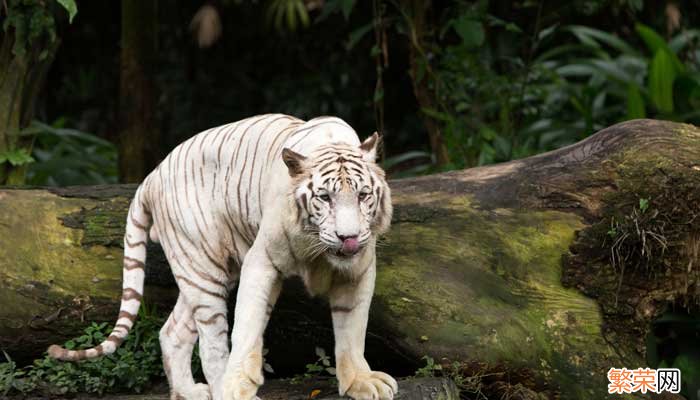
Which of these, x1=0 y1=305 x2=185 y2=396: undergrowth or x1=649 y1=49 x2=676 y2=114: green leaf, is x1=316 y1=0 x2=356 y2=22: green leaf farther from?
x1=0 y1=305 x2=185 y2=396: undergrowth

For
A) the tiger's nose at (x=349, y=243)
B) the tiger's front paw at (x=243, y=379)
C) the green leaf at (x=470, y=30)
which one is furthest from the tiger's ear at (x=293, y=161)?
the green leaf at (x=470, y=30)

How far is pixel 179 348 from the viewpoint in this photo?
15.5 ft

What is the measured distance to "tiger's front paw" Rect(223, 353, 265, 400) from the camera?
13.0 feet

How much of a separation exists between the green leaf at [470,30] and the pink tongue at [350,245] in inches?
148

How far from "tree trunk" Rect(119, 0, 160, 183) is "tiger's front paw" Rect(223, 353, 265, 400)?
3.77m

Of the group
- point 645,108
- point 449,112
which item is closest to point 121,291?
point 449,112

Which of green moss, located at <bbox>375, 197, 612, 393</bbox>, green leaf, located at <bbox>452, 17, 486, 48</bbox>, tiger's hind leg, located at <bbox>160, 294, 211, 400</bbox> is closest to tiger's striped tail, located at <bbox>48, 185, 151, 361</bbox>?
tiger's hind leg, located at <bbox>160, 294, 211, 400</bbox>

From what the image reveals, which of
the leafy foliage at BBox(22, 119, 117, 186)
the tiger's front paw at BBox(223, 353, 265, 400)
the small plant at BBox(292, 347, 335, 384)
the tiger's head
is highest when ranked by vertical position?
the tiger's head

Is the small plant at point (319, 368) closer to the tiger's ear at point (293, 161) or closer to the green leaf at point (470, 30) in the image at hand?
the tiger's ear at point (293, 161)

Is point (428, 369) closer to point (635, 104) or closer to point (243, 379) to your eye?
point (243, 379)

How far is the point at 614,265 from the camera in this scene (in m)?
4.94

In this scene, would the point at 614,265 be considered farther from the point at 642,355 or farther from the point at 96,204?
the point at 96,204

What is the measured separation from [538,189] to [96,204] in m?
2.32

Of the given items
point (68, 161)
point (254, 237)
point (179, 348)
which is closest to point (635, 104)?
point (254, 237)
